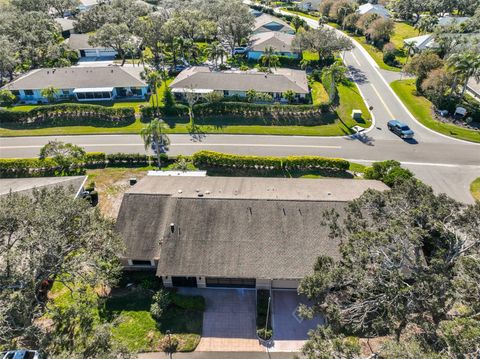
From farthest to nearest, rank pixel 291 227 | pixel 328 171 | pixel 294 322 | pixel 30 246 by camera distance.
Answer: pixel 328 171
pixel 291 227
pixel 294 322
pixel 30 246

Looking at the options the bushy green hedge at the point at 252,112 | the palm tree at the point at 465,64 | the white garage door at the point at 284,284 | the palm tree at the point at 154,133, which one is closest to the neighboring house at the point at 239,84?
the bushy green hedge at the point at 252,112

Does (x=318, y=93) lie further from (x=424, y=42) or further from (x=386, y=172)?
(x=424, y=42)

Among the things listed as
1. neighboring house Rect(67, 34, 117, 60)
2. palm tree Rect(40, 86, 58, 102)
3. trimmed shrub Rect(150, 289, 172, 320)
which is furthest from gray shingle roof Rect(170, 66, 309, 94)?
trimmed shrub Rect(150, 289, 172, 320)

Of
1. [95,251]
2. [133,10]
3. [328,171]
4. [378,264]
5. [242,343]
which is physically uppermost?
[133,10]

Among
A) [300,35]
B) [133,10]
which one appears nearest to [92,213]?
[300,35]

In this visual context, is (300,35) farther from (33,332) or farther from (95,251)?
(33,332)

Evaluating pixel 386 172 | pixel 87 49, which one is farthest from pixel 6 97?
pixel 386 172

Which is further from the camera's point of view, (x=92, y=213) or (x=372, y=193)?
(x=92, y=213)
